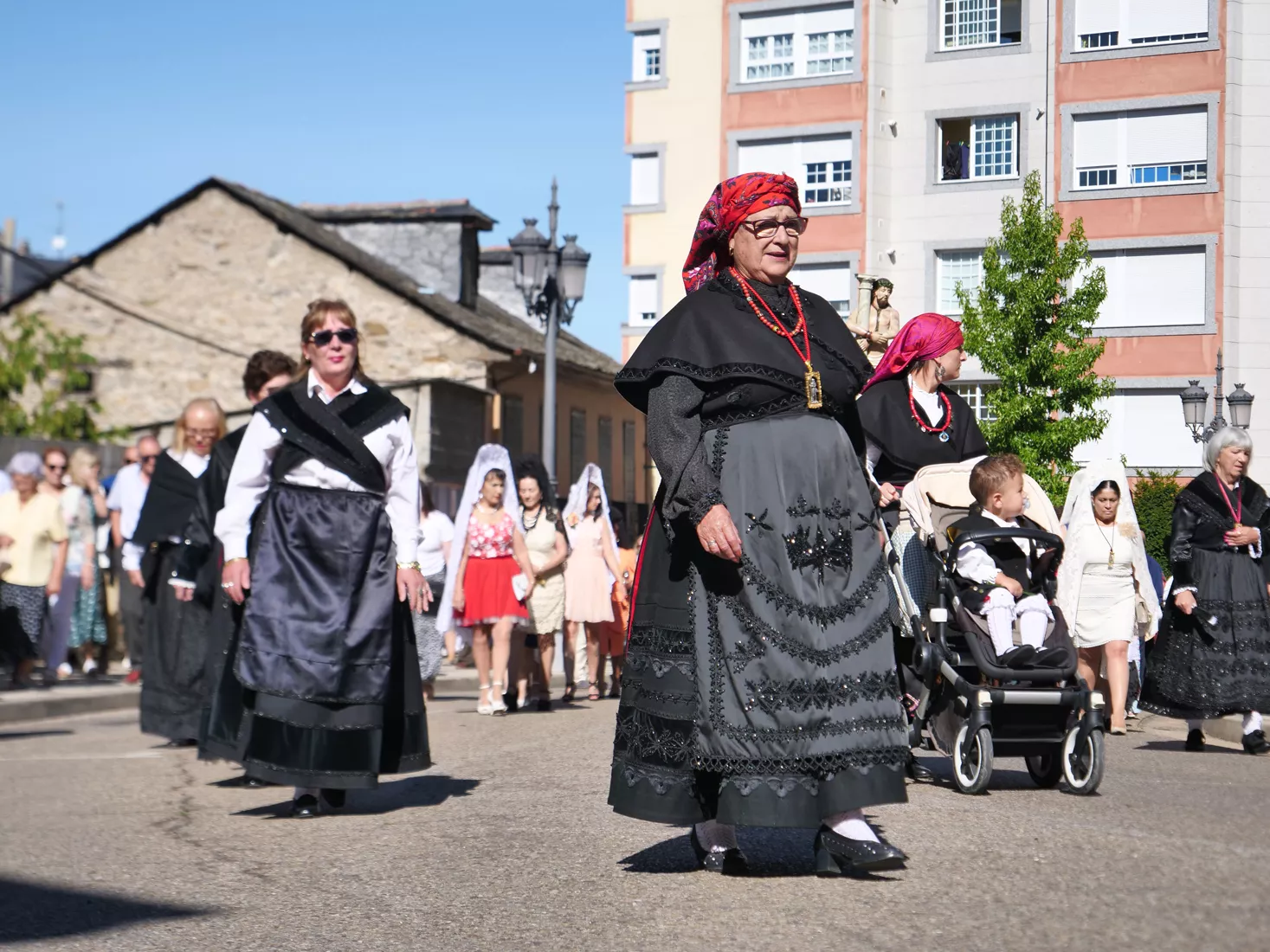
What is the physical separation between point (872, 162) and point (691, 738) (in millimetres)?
43808

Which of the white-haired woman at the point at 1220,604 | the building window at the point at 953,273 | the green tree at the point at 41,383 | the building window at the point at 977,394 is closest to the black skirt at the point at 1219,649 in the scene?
the white-haired woman at the point at 1220,604

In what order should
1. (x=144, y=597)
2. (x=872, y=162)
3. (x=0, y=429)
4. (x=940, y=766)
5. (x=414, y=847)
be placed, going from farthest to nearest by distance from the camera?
(x=872, y=162) < (x=0, y=429) < (x=144, y=597) < (x=940, y=766) < (x=414, y=847)

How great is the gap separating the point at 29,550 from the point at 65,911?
12.6 meters

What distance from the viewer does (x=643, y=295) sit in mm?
52312

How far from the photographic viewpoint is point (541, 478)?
1722cm

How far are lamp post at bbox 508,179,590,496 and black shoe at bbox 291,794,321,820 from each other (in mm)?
14188

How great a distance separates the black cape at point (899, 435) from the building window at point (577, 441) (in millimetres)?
38672

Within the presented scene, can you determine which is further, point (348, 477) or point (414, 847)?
point (348, 477)

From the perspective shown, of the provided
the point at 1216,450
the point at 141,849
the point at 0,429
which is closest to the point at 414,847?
the point at 141,849

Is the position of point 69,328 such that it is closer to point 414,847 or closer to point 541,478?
point 541,478

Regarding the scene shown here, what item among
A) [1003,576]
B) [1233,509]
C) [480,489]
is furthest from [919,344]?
[480,489]

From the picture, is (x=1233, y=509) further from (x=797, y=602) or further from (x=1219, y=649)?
(x=797, y=602)

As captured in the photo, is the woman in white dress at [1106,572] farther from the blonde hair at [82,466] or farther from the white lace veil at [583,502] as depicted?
the blonde hair at [82,466]

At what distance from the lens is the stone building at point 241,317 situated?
38.7 m
